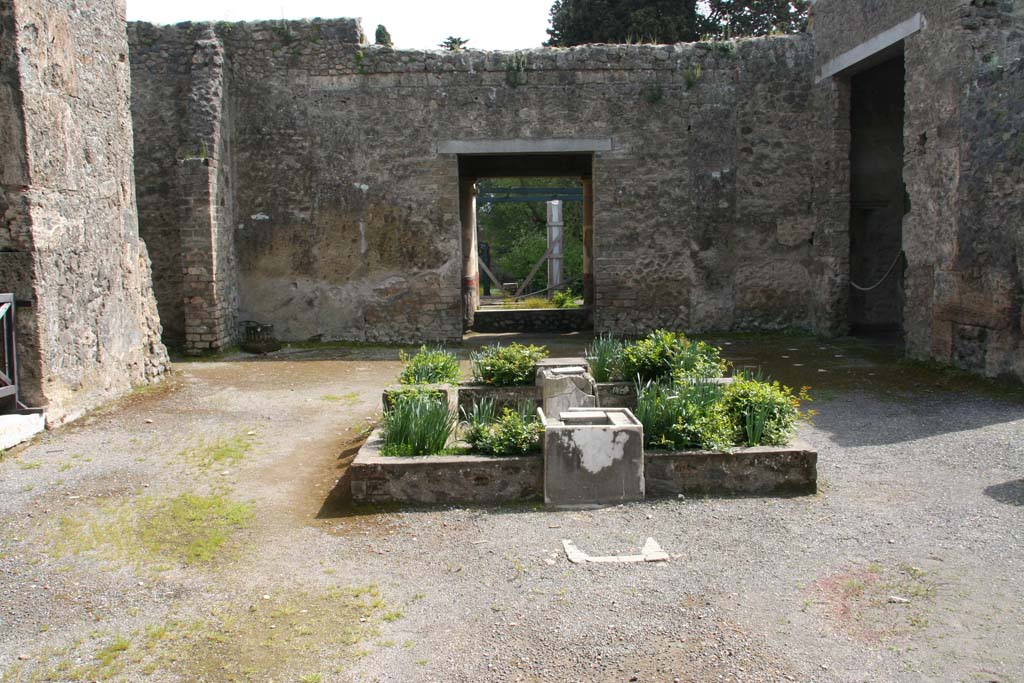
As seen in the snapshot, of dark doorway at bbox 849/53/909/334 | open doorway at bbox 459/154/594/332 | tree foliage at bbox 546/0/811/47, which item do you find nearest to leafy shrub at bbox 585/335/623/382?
open doorway at bbox 459/154/594/332

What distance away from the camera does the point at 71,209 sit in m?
7.63

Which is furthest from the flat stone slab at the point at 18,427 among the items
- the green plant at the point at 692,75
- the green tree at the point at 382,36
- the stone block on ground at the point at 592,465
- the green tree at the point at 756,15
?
the green tree at the point at 756,15

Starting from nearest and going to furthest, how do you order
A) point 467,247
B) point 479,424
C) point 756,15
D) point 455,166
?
1. point 479,424
2. point 455,166
3. point 467,247
4. point 756,15

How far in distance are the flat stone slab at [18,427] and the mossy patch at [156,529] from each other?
1801 millimetres

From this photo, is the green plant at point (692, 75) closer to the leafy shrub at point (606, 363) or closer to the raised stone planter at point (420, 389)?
the leafy shrub at point (606, 363)

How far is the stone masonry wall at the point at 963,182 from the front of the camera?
8.31 m

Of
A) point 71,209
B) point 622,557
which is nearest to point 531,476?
point 622,557

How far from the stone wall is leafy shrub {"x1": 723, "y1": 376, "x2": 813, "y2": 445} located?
5298mm

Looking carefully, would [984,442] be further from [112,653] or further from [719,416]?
[112,653]

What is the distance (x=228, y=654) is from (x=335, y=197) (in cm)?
957

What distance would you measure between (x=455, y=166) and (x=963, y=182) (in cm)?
630

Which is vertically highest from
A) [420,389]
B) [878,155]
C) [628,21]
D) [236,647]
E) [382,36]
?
[628,21]

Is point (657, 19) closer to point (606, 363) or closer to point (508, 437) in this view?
point (606, 363)

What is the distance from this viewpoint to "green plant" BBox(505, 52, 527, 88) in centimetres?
1210
